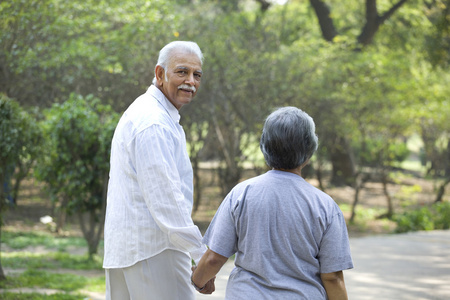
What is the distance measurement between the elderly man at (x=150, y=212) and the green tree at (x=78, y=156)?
516 centimetres

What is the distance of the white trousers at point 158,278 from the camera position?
2848mm

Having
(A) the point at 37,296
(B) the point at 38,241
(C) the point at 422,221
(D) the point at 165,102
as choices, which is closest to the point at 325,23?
(C) the point at 422,221

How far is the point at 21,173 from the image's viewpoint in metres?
6.94

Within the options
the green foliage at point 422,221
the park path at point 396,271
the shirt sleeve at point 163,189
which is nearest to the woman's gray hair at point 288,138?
the shirt sleeve at point 163,189

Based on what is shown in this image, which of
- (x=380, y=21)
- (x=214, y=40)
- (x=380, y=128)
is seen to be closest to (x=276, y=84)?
(x=214, y=40)

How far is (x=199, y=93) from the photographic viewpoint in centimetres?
1171

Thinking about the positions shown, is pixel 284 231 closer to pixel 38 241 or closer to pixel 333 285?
pixel 333 285

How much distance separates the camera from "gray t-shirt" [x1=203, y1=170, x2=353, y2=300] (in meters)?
2.51

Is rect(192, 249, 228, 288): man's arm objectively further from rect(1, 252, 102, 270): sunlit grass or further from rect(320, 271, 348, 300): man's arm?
rect(1, 252, 102, 270): sunlit grass

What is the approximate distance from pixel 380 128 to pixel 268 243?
12.5 metres

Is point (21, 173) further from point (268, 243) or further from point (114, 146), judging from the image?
point (268, 243)

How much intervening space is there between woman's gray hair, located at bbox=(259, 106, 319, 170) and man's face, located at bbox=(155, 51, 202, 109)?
0.65 meters

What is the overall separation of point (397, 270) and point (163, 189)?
516 cm

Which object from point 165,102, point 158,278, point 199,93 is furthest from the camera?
point 199,93
